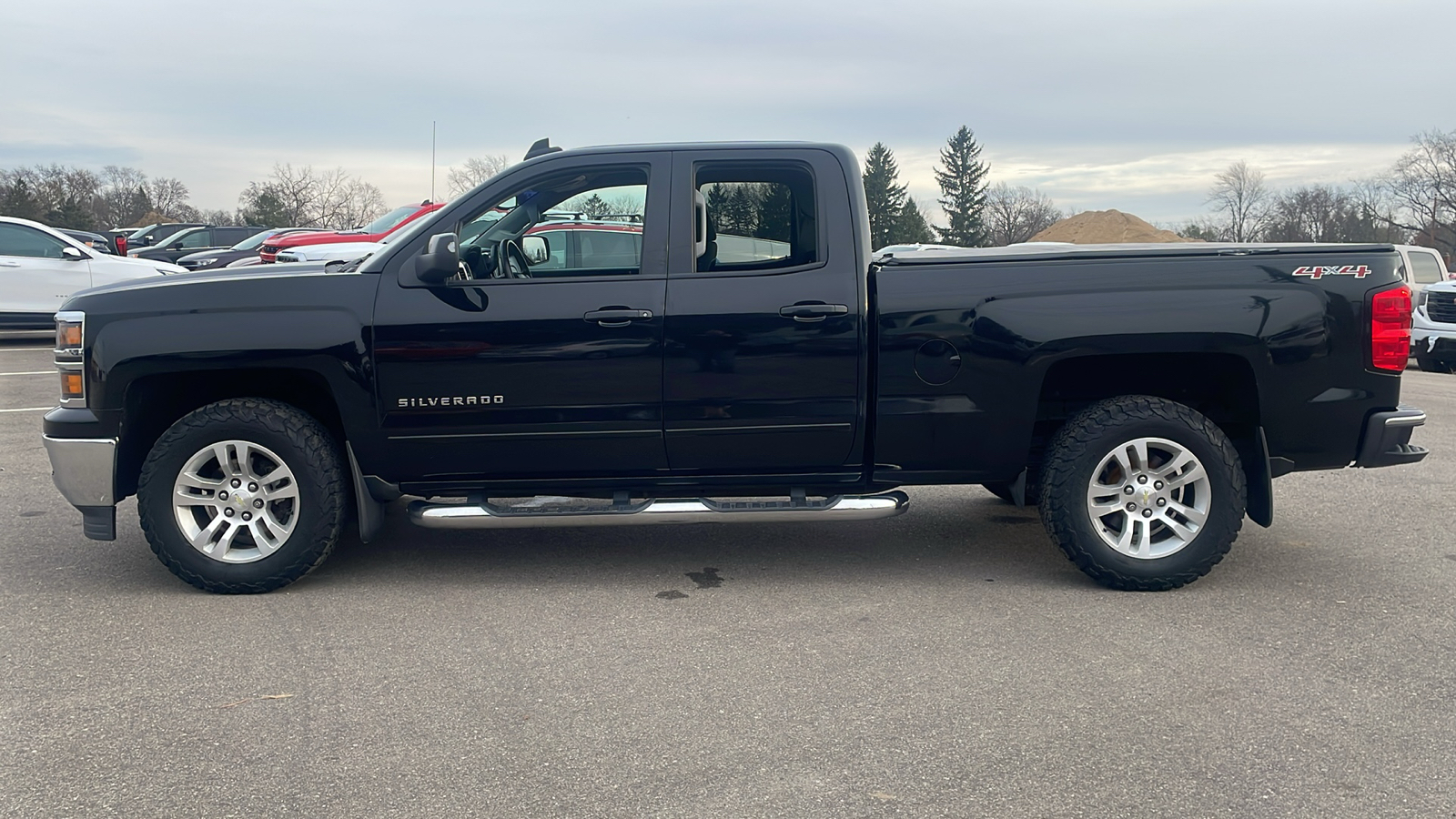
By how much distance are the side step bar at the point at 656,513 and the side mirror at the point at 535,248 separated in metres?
1.10

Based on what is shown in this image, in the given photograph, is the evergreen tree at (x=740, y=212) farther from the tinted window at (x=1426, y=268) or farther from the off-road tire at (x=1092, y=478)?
the tinted window at (x=1426, y=268)

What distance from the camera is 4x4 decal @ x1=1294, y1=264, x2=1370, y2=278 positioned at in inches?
191

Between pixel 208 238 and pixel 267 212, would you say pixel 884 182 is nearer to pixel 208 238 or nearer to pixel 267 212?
pixel 267 212

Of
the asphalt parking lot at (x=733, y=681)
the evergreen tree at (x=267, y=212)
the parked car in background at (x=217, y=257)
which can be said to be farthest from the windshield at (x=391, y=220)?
the evergreen tree at (x=267, y=212)

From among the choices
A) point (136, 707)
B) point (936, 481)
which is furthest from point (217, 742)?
point (936, 481)

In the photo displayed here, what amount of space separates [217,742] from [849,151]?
136 inches

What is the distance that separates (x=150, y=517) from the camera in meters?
4.91

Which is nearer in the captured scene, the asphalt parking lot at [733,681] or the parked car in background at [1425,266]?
the asphalt parking lot at [733,681]

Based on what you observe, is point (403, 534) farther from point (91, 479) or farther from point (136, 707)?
point (136, 707)

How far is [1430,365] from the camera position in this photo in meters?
17.8

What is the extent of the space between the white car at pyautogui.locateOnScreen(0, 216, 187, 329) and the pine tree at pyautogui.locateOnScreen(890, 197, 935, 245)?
210 ft

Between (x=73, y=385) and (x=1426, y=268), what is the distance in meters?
21.2

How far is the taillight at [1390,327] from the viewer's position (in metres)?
4.85

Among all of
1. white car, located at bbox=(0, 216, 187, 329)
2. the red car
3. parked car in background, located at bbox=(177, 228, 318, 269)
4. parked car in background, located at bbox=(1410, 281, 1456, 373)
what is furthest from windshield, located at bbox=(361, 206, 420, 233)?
parked car in background, located at bbox=(1410, 281, 1456, 373)
